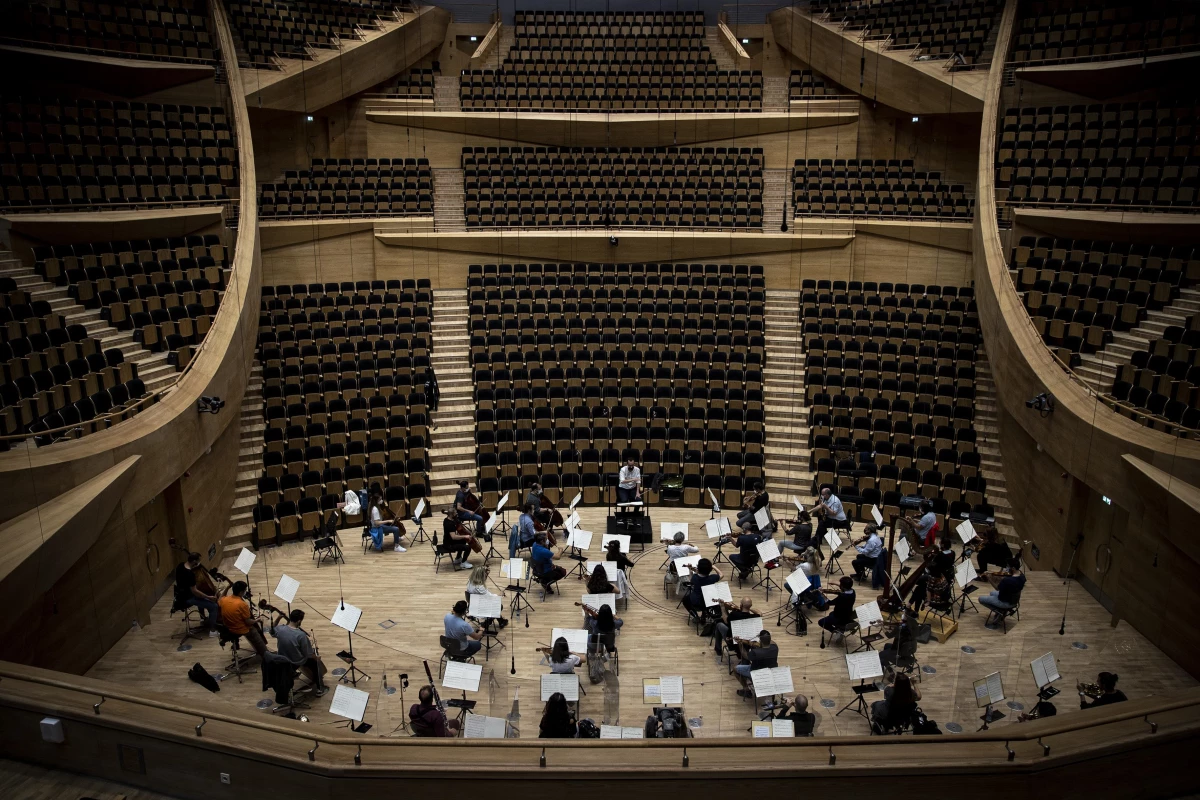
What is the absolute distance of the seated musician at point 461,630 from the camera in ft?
22.2

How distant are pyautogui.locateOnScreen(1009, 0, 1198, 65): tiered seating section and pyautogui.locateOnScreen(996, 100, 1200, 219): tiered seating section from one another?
87 centimetres

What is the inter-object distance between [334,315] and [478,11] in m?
10.8

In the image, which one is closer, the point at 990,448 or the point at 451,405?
the point at 990,448

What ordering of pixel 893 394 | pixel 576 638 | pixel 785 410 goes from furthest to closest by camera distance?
pixel 785 410
pixel 893 394
pixel 576 638

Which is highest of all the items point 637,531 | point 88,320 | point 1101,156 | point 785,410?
point 1101,156

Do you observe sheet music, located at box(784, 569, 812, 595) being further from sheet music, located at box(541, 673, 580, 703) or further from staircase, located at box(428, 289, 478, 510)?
staircase, located at box(428, 289, 478, 510)

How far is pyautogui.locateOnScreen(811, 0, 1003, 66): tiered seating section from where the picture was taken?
15.5m

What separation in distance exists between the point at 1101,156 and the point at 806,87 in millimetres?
6376

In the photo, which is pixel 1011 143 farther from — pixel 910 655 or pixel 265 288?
pixel 265 288

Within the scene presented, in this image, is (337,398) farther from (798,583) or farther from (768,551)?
(798,583)

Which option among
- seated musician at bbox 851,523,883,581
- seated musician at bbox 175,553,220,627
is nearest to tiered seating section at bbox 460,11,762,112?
seated musician at bbox 851,523,883,581

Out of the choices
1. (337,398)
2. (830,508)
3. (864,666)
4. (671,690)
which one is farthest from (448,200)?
(864,666)

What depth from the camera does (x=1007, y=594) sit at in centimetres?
750

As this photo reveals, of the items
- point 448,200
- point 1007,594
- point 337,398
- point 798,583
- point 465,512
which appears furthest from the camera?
point 448,200
